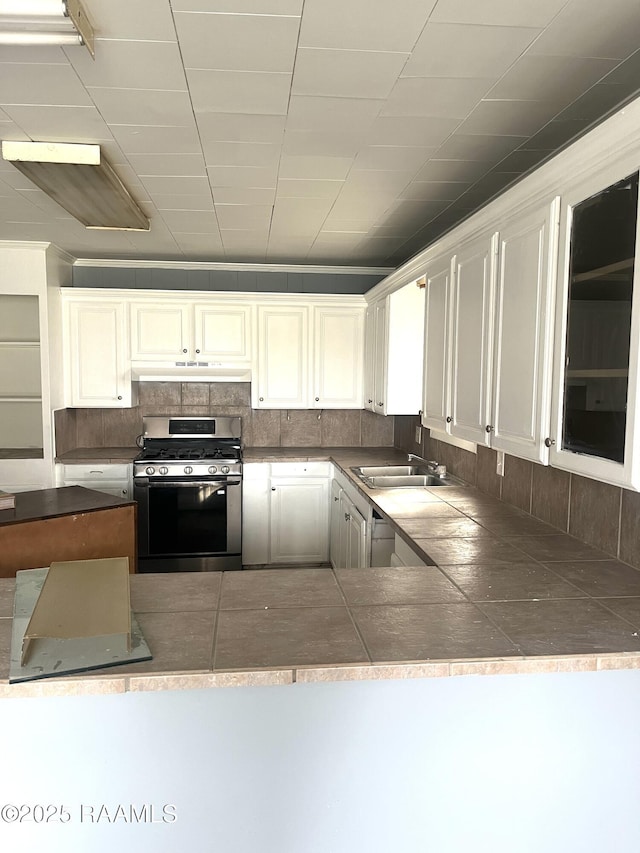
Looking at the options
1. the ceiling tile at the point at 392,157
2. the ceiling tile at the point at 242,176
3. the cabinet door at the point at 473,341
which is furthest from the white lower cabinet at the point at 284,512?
the ceiling tile at the point at 392,157

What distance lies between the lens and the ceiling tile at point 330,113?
2.01 meters

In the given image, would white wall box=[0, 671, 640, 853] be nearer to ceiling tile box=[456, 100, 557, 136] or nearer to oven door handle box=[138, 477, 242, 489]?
ceiling tile box=[456, 100, 557, 136]

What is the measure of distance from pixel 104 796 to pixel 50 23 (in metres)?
1.81

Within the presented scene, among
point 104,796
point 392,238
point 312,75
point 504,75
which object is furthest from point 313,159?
point 104,796

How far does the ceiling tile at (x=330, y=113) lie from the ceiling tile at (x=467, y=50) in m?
0.24

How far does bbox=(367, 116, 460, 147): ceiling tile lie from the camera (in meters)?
2.15

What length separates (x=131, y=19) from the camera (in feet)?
5.08

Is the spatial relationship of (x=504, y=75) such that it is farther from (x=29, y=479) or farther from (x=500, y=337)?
(x=29, y=479)

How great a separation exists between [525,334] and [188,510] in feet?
9.45

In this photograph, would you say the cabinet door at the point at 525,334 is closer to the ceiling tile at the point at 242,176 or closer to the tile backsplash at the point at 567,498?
the tile backsplash at the point at 567,498

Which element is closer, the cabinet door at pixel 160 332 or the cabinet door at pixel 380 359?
the cabinet door at pixel 380 359

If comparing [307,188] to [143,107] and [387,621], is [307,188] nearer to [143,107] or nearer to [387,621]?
[143,107]

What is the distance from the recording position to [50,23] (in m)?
1.48

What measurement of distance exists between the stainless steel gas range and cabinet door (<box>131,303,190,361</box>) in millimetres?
750
